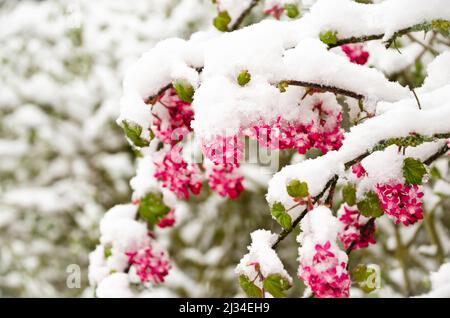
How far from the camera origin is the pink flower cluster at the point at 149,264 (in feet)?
4.89

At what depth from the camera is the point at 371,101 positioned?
1068 millimetres

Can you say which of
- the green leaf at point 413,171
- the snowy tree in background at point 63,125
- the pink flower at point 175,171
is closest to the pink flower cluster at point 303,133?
the green leaf at point 413,171

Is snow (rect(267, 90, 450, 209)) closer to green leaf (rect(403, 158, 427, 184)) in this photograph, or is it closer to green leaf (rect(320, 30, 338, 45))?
green leaf (rect(403, 158, 427, 184))

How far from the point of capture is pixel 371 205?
1.08 meters

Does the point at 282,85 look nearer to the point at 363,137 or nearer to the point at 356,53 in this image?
the point at 363,137

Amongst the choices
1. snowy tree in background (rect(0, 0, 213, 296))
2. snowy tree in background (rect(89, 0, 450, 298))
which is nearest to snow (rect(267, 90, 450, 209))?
snowy tree in background (rect(89, 0, 450, 298))

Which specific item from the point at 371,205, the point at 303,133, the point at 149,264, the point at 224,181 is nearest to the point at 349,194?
the point at 371,205

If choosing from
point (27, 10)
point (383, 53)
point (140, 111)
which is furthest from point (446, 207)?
point (27, 10)

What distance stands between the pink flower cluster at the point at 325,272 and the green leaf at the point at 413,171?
0.20 meters

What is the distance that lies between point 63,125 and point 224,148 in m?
3.18

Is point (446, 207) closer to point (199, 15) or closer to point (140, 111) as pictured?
point (199, 15)

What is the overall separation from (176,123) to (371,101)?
49 cm

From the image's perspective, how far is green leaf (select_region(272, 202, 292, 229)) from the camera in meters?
0.99
